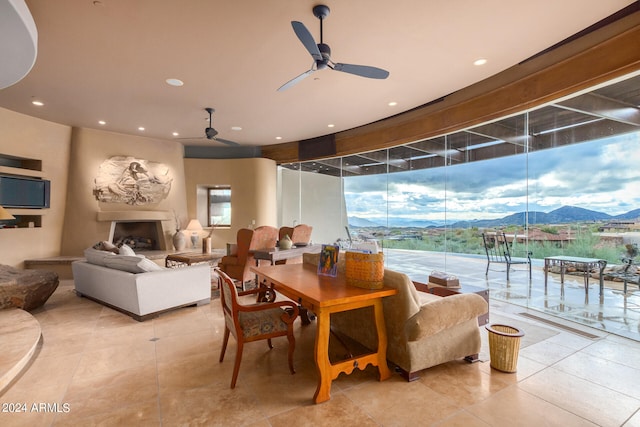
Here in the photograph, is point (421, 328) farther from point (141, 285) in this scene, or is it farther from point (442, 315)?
point (141, 285)

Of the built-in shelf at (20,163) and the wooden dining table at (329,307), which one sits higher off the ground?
the built-in shelf at (20,163)

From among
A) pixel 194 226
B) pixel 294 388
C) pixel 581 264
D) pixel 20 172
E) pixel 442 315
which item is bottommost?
pixel 294 388

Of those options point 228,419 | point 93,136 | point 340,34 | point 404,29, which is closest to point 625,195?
point 404,29

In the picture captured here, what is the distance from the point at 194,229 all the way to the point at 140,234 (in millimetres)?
1320

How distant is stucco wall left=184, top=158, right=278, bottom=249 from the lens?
313 inches

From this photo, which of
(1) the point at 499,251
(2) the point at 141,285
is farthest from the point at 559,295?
(2) the point at 141,285

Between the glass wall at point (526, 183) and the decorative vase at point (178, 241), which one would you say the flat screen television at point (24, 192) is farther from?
the glass wall at point (526, 183)

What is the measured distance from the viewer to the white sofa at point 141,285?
379 centimetres

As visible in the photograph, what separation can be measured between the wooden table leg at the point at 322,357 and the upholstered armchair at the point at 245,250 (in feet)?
9.96

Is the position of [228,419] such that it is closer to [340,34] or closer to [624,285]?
[340,34]

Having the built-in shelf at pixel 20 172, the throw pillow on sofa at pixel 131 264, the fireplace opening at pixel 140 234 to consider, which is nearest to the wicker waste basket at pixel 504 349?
the throw pillow on sofa at pixel 131 264

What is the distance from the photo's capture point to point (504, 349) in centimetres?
249

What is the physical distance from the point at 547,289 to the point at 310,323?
3281mm

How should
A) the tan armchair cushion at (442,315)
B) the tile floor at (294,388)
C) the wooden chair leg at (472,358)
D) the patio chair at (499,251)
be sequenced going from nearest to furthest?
1. the tile floor at (294,388)
2. the tan armchair cushion at (442,315)
3. the wooden chair leg at (472,358)
4. the patio chair at (499,251)
